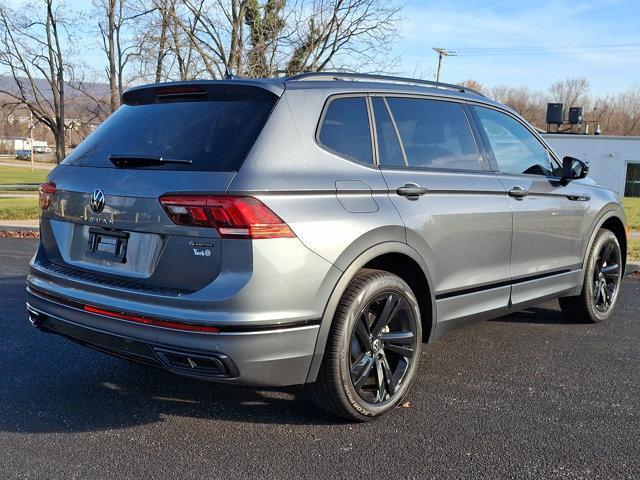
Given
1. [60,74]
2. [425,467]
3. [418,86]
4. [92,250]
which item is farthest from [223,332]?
[60,74]

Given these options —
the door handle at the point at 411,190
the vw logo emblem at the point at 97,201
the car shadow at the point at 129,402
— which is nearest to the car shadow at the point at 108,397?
the car shadow at the point at 129,402

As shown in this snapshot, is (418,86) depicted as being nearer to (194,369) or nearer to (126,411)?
(194,369)

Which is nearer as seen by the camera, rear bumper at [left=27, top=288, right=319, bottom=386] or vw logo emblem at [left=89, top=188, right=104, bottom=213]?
rear bumper at [left=27, top=288, right=319, bottom=386]

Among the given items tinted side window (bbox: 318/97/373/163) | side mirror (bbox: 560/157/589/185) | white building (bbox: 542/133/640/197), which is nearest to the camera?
tinted side window (bbox: 318/97/373/163)

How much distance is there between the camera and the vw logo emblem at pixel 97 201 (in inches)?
123

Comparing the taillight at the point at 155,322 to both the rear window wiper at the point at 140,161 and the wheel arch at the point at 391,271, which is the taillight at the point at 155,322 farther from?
the rear window wiper at the point at 140,161

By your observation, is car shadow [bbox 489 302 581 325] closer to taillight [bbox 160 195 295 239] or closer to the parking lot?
the parking lot

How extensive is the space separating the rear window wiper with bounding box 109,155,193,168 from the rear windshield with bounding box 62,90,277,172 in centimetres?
2

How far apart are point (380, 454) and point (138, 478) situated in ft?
3.73

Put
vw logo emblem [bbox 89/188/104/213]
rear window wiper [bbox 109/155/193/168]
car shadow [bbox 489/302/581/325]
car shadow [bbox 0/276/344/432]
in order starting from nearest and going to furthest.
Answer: rear window wiper [bbox 109/155/193/168] → vw logo emblem [bbox 89/188/104/213] → car shadow [bbox 0/276/344/432] → car shadow [bbox 489/302/581/325]

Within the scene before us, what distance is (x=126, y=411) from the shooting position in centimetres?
353

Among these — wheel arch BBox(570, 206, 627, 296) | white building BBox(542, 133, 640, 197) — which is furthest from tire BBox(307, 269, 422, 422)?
white building BBox(542, 133, 640, 197)

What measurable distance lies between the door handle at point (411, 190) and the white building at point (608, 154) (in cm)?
3467

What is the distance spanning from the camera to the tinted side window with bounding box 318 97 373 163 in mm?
3309
